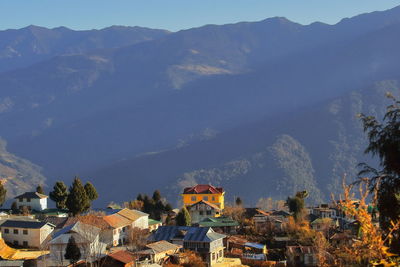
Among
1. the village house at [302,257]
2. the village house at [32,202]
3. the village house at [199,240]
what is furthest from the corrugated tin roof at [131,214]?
the village house at [302,257]

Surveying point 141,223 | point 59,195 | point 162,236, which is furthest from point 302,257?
point 59,195

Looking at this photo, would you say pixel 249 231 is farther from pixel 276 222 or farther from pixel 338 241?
pixel 338 241

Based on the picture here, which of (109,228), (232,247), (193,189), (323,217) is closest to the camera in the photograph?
(109,228)

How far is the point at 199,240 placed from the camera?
48969mm

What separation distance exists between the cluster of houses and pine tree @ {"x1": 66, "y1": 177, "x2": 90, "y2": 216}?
1.90 m

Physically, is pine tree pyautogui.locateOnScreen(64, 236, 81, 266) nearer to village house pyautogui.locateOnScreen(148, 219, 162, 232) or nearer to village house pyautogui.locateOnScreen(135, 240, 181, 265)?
village house pyautogui.locateOnScreen(135, 240, 181, 265)

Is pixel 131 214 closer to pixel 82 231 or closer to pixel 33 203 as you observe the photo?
pixel 33 203

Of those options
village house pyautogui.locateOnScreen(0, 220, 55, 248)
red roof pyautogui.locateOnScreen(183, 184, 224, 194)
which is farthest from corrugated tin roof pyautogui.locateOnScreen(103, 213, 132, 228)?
red roof pyautogui.locateOnScreen(183, 184, 224, 194)

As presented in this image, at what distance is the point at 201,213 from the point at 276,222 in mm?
9621

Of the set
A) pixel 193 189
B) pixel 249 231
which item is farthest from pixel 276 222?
pixel 193 189

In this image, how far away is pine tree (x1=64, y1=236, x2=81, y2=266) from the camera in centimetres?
3953

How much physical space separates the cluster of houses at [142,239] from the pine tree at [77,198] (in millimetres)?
1900

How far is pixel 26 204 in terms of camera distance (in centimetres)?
6575

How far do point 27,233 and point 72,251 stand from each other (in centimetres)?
951
